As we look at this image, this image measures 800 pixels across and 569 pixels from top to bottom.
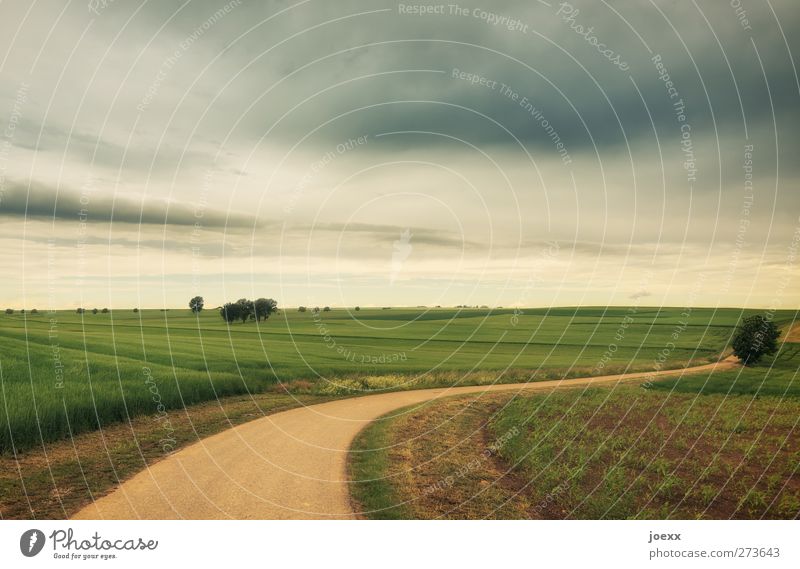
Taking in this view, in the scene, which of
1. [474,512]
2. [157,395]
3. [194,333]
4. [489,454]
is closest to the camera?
[474,512]

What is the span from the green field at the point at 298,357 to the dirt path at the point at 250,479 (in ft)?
20.9

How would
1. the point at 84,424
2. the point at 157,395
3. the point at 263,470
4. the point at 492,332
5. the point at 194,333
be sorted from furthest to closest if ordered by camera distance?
the point at 492,332 < the point at 194,333 < the point at 157,395 < the point at 84,424 < the point at 263,470

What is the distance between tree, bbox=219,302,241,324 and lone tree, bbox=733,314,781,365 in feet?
229

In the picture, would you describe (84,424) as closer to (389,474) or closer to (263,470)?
(263,470)

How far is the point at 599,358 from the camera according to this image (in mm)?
59875

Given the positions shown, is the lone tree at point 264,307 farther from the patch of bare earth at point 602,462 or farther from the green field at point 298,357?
the patch of bare earth at point 602,462

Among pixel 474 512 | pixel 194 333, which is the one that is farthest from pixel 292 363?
pixel 194 333

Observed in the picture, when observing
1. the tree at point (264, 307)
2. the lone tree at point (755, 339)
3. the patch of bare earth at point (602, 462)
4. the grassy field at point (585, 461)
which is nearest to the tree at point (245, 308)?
the tree at point (264, 307)

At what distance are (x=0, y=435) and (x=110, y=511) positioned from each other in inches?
334
